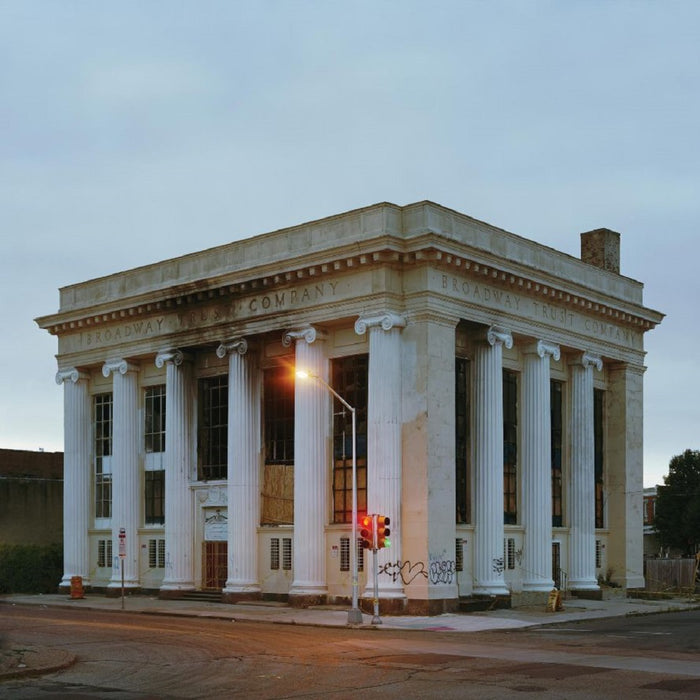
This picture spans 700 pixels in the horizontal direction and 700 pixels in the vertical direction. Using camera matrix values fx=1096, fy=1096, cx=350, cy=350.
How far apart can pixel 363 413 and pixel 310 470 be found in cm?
299

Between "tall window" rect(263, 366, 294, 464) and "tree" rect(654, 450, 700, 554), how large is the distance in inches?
2521

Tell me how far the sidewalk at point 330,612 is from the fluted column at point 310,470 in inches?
51.6

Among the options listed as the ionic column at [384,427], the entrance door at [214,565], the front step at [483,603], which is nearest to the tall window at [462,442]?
the front step at [483,603]

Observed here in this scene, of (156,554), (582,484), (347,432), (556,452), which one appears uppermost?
(347,432)

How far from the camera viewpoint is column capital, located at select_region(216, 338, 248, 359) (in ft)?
148

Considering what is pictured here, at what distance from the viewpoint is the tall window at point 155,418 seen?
50375 millimetres

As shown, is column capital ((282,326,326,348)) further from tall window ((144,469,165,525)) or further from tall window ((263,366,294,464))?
tall window ((144,469,165,525))

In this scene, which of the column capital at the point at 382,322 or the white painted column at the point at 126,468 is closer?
the column capital at the point at 382,322

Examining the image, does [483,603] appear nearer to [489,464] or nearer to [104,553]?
[489,464]

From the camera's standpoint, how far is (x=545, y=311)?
46.4m

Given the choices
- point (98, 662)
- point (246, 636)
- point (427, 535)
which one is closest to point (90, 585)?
point (427, 535)

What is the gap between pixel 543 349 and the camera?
151 feet

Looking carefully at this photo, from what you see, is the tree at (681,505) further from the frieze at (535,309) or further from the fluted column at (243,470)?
the fluted column at (243,470)

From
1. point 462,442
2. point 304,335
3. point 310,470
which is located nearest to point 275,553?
point 310,470
